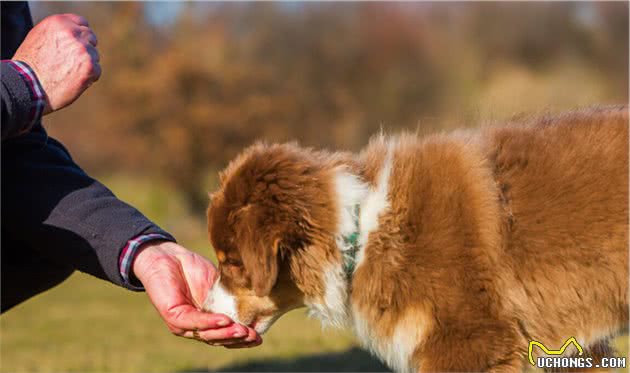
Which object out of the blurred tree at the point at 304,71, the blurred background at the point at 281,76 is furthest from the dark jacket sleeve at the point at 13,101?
the blurred tree at the point at 304,71

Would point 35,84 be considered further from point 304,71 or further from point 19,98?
point 304,71

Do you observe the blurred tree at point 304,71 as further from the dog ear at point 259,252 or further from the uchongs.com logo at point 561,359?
the dog ear at point 259,252

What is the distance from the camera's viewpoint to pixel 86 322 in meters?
9.39

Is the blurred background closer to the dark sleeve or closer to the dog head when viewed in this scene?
the dark sleeve

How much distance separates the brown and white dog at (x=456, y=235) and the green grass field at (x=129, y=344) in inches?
79.3

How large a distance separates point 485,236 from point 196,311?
4.90 feet

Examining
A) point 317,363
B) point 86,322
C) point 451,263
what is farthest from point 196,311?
point 86,322

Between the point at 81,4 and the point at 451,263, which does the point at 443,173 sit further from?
the point at 81,4

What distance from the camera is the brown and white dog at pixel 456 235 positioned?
136 inches

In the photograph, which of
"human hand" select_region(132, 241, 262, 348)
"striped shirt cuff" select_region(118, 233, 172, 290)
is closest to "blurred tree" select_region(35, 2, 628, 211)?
"human hand" select_region(132, 241, 262, 348)

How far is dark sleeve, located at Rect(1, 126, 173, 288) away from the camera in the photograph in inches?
166

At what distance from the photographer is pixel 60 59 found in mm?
3834

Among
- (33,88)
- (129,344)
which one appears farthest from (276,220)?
(129,344)

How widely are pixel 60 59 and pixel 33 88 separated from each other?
0.20 metres
